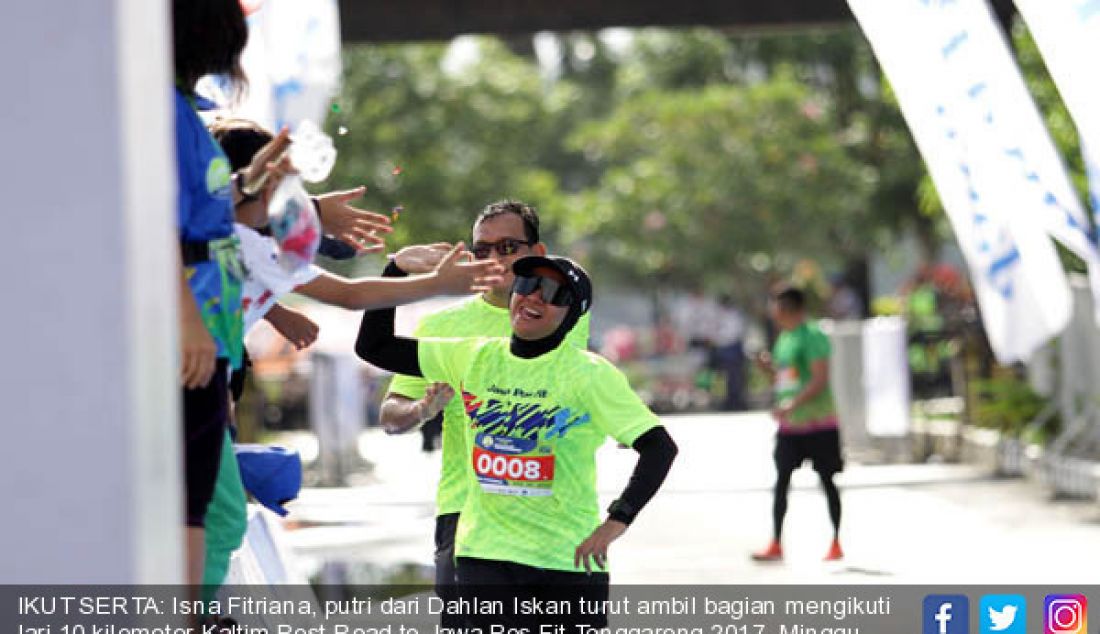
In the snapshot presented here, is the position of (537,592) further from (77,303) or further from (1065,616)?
(77,303)

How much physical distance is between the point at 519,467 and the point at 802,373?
6.94m

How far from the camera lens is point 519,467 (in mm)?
5871

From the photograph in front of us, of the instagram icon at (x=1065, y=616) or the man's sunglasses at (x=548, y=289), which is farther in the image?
the instagram icon at (x=1065, y=616)

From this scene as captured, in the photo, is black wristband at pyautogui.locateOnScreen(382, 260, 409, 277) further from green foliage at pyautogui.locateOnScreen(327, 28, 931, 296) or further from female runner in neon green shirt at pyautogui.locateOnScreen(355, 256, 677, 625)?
green foliage at pyautogui.locateOnScreen(327, 28, 931, 296)

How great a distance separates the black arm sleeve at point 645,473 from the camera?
571 cm

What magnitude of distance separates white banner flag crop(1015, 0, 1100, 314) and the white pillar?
15.1ft

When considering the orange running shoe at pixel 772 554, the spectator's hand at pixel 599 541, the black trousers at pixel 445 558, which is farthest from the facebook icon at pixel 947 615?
the orange running shoe at pixel 772 554

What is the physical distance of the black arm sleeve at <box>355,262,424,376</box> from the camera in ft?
20.2

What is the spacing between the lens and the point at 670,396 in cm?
3184

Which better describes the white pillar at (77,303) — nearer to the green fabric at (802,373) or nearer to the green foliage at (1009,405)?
the green fabric at (802,373)

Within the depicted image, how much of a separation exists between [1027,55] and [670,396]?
13.2 meters

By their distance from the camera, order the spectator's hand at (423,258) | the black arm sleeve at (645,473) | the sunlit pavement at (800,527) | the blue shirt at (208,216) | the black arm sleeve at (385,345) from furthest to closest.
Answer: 1. the sunlit pavement at (800,527)
2. the black arm sleeve at (385,345)
3. the black arm sleeve at (645,473)
4. the spectator's hand at (423,258)
5. the blue shirt at (208,216)

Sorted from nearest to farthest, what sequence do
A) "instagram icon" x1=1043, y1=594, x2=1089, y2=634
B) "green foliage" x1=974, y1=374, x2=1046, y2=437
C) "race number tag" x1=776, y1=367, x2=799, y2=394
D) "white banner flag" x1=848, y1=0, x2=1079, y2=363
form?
"instagram icon" x1=1043, y1=594, x2=1089, y2=634 < "white banner flag" x1=848, y1=0, x2=1079, y2=363 < "race number tag" x1=776, y1=367, x2=799, y2=394 < "green foliage" x1=974, y1=374, x2=1046, y2=437

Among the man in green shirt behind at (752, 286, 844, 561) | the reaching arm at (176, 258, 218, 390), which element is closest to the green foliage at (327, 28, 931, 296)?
the man in green shirt behind at (752, 286, 844, 561)
